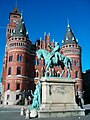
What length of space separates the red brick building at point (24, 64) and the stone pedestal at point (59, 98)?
27.7 meters

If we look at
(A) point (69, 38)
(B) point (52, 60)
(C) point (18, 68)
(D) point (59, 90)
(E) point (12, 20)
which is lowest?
(D) point (59, 90)

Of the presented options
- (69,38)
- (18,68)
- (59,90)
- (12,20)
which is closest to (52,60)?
(59,90)

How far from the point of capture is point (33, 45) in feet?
178

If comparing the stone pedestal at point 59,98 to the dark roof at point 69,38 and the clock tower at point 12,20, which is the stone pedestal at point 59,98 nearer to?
the dark roof at point 69,38

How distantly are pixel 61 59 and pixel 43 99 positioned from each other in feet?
15.2

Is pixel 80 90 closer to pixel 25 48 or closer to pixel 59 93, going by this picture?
pixel 25 48

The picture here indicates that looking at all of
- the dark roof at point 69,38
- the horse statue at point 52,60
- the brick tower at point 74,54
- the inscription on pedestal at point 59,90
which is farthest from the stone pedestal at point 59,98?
the dark roof at point 69,38

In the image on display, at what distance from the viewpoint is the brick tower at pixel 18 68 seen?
1794 inches

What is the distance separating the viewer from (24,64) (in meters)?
48.2

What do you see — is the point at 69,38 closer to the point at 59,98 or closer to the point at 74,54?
the point at 74,54

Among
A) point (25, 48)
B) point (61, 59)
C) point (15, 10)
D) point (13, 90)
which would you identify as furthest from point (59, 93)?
point (15, 10)

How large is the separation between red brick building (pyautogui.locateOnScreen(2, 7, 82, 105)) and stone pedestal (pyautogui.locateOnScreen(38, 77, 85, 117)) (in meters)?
27.7

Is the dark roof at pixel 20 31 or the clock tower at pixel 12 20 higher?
the clock tower at pixel 12 20

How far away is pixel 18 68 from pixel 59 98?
31.2 metres
